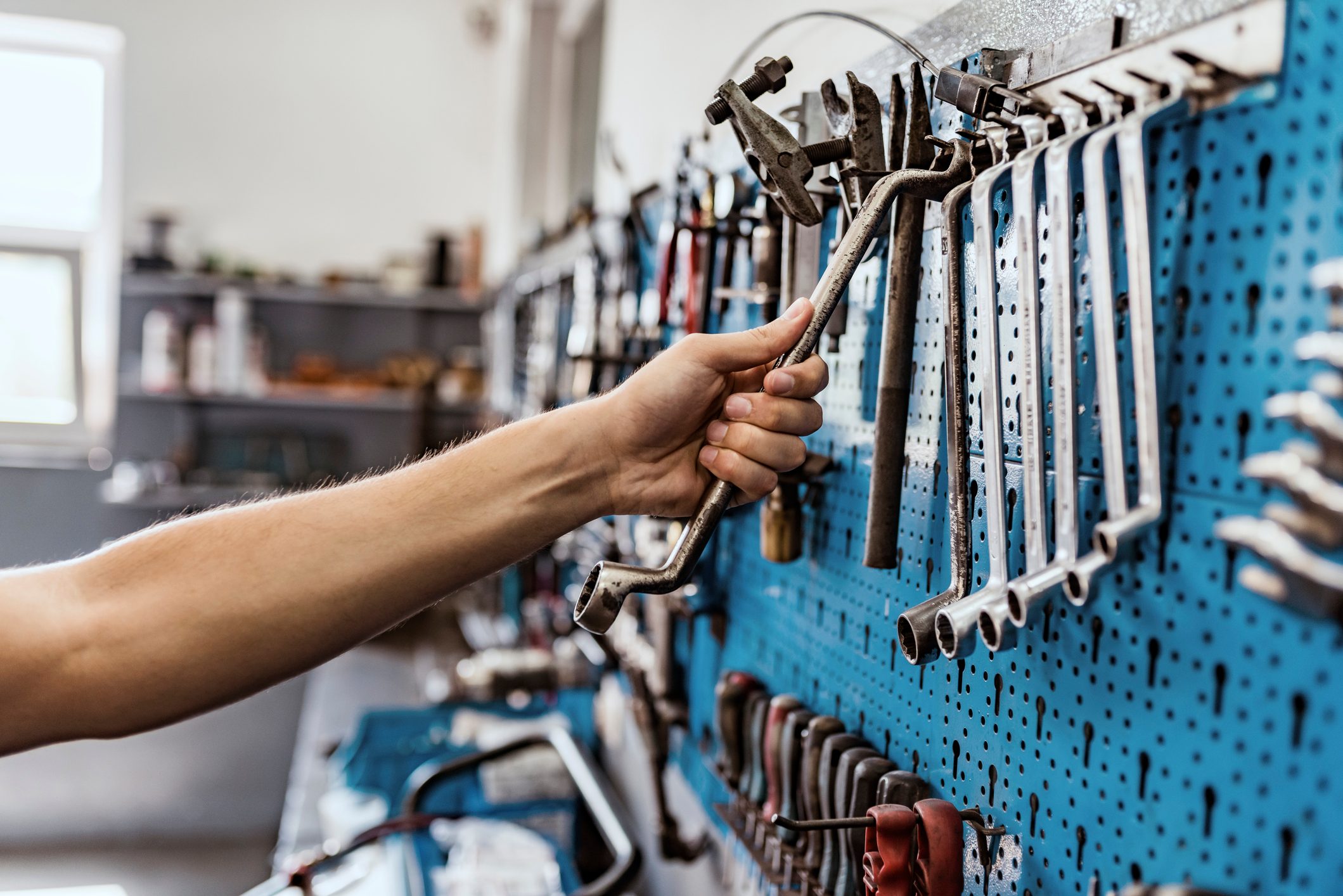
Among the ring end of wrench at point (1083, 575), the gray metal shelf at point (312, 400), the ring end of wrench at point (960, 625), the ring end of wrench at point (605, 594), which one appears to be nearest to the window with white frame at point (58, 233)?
the gray metal shelf at point (312, 400)

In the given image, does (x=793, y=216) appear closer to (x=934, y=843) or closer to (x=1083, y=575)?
(x=1083, y=575)

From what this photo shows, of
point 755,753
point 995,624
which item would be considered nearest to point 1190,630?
point 995,624

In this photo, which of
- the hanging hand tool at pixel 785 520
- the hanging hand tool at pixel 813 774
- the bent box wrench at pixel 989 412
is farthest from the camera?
the hanging hand tool at pixel 785 520

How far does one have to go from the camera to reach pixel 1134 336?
74cm

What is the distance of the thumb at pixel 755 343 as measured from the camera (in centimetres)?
103

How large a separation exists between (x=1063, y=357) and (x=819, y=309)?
282mm

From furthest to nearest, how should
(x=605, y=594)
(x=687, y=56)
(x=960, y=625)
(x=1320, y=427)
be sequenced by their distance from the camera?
(x=687, y=56) < (x=605, y=594) < (x=960, y=625) < (x=1320, y=427)

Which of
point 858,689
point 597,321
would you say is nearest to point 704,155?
point 597,321

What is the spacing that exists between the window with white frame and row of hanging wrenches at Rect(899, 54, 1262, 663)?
16.4 ft

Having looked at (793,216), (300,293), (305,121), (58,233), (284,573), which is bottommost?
(284,573)

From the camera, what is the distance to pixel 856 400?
1.27m

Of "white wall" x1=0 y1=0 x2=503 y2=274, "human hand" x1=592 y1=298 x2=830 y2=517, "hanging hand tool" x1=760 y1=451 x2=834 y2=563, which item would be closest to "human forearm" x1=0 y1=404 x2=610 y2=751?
"human hand" x1=592 y1=298 x2=830 y2=517

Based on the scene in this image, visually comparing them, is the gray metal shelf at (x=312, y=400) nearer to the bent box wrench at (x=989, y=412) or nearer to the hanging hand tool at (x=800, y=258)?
the hanging hand tool at (x=800, y=258)

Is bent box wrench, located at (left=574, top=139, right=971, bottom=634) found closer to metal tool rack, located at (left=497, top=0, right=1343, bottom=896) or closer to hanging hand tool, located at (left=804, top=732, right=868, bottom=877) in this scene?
metal tool rack, located at (left=497, top=0, right=1343, bottom=896)
